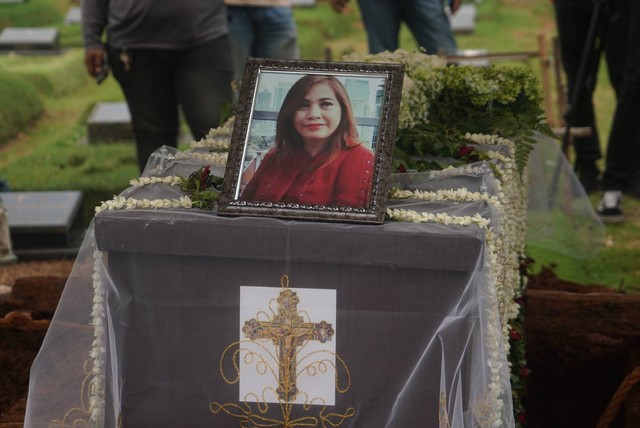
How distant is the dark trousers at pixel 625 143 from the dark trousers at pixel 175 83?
2.25 m

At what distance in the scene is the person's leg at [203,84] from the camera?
4387 millimetres

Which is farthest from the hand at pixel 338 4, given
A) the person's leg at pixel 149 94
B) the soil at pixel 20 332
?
the soil at pixel 20 332

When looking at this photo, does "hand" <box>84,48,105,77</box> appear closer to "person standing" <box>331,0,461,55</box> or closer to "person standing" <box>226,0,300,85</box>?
"person standing" <box>226,0,300,85</box>

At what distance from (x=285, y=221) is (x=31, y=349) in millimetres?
1596

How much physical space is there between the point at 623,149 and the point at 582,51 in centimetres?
62

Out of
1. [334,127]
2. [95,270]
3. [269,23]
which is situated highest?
[269,23]

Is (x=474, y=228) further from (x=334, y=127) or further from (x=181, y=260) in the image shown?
(x=181, y=260)

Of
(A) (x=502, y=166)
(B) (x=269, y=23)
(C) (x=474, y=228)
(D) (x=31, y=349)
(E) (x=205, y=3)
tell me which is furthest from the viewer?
(B) (x=269, y=23)

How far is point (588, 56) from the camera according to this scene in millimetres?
5516

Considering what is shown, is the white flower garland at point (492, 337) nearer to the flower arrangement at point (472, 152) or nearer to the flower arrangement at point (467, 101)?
the flower arrangement at point (472, 152)

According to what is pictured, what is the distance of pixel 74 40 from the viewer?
30.0ft

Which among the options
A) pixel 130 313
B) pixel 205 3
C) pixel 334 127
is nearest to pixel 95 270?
pixel 130 313

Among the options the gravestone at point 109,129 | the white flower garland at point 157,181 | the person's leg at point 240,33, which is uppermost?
the person's leg at point 240,33

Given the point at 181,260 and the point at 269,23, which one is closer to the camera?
the point at 181,260
